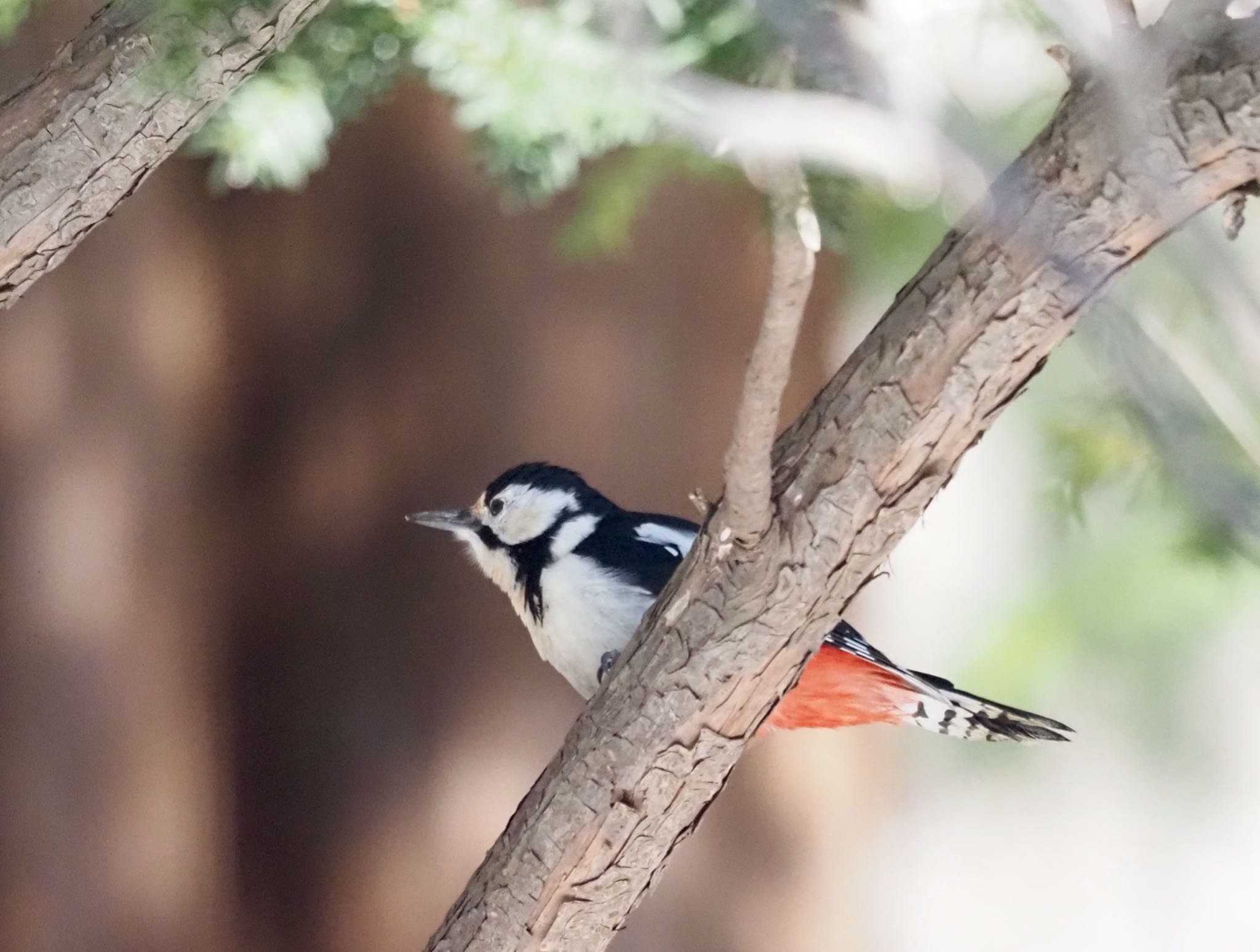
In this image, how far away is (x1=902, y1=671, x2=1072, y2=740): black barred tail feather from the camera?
3.76ft

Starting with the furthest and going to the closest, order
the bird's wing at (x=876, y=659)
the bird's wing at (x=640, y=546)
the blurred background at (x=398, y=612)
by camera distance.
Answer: the blurred background at (x=398, y=612), the bird's wing at (x=640, y=546), the bird's wing at (x=876, y=659)

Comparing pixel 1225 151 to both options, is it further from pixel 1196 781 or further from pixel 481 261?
pixel 481 261

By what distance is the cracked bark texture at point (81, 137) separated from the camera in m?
0.94

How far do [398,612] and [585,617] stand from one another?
1.64 ft

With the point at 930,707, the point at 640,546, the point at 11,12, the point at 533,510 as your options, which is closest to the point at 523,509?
the point at 533,510

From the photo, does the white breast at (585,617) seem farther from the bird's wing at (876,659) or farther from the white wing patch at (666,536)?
the bird's wing at (876,659)

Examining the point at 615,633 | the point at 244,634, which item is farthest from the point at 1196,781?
the point at 244,634

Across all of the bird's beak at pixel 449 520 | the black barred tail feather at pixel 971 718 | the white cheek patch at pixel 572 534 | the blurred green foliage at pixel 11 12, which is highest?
the black barred tail feather at pixel 971 718

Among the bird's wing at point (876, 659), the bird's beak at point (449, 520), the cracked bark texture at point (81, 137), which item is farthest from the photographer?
the bird's beak at point (449, 520)

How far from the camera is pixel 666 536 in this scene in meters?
1.30

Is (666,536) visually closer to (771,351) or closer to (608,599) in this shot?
(608,599)

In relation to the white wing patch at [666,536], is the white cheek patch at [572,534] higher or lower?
lower

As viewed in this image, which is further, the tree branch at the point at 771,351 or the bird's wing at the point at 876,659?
the bird's wing at the point at 876,659

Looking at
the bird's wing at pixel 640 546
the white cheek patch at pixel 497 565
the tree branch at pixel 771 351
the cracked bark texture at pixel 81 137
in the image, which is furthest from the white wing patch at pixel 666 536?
the cracked bark texture at pixel 81 137
